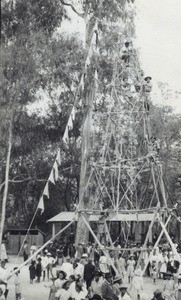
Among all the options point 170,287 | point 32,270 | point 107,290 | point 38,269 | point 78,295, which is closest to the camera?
point 78,295

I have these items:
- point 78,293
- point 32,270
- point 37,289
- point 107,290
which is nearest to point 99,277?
point 107,290

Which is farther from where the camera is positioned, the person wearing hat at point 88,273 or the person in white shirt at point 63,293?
the person wearing hat at point 88,273

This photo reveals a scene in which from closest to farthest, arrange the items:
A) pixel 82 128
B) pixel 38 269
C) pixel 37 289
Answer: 1. pixel 37 289
2. pixel 38 269
3. pixel 82 128

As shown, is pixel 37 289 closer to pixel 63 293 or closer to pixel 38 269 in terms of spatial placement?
pixel 38 269

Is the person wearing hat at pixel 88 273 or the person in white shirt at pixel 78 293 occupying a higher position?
the person wearing hat at pixel 88 273

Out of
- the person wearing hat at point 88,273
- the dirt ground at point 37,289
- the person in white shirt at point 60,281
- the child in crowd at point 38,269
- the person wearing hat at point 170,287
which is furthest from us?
the child in crowd at point 38,269

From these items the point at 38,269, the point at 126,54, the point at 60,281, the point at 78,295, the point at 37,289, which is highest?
the point at 126,54

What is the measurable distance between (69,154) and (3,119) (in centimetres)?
1133

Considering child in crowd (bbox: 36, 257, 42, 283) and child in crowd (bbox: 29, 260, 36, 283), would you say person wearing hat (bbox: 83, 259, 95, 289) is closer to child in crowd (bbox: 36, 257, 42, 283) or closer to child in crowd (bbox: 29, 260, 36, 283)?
child in crowd (bbox: 29, 260, 36, 283)

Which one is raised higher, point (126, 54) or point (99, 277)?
point (126, 54)

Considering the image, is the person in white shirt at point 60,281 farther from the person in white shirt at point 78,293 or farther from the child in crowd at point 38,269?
the child in crowd at point 38,269

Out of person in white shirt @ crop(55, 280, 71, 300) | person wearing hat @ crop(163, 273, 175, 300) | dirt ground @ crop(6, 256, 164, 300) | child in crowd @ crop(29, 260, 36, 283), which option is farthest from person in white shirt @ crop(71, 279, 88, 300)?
child in crowd @ crop(29, 260, 36, 283)

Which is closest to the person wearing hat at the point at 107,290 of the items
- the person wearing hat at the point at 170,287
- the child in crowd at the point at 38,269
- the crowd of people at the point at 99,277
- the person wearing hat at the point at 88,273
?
the crowd of people at the point at 99,277

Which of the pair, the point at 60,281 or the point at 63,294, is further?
the point at 60,281
